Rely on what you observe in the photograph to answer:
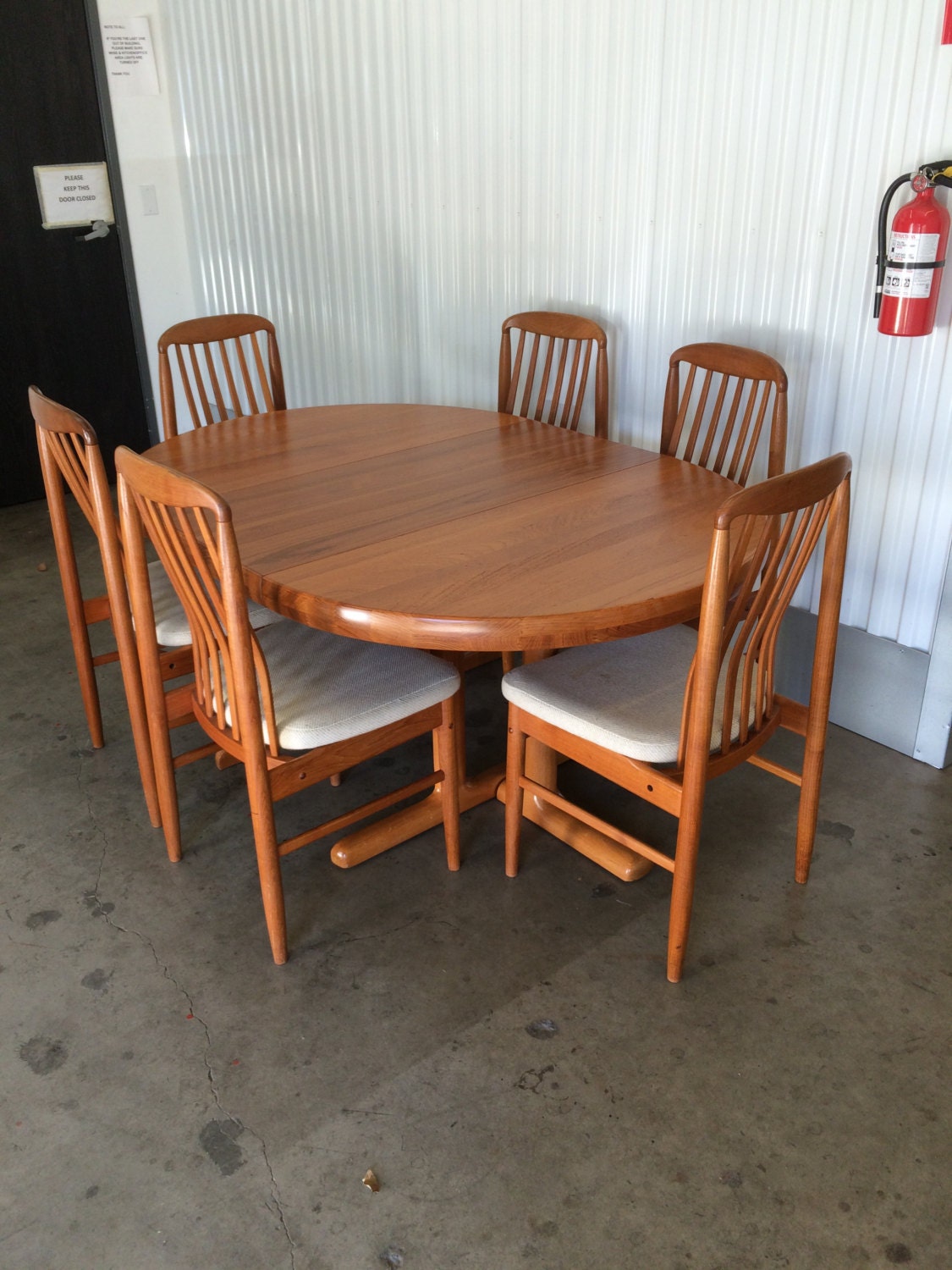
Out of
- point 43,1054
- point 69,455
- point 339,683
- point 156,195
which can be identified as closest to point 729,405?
point 339,683

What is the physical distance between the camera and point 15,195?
165 inches

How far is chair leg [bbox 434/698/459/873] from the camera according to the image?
2.13 meters

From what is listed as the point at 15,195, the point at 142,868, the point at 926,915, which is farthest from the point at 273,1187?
the point at 15,195

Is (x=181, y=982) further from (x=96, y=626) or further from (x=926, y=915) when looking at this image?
(x=96, y=626)

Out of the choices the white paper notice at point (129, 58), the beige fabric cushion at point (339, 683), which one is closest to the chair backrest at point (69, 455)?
the beige fabric cushion at point (339, 683)

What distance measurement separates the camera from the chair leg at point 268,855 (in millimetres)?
1859

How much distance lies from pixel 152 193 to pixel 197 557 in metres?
3.51

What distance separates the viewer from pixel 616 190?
2885mm

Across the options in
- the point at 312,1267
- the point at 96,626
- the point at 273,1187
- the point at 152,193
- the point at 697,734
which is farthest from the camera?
the point at 152,193

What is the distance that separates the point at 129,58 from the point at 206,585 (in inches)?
143

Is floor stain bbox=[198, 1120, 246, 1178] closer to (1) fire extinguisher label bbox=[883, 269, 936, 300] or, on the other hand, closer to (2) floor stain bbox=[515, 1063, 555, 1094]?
(2) floor stain bbox=[515, 1063, 555, 1094]

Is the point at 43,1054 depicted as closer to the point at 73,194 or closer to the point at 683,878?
the point at 683,878

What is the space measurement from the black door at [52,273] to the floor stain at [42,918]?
2.88 m

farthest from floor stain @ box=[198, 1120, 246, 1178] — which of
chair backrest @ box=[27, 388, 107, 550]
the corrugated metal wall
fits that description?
the corrugated metal wall
